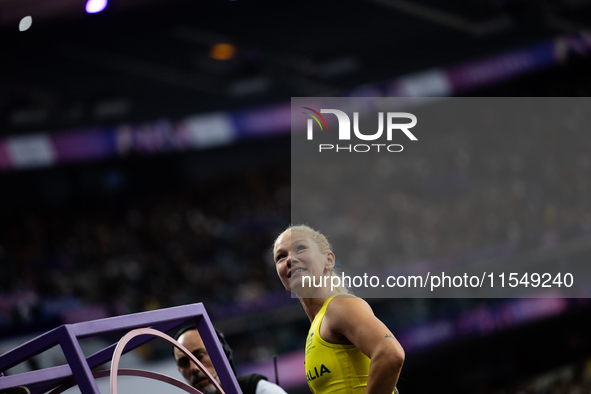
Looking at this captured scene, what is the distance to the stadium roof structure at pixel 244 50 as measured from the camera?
1480cm

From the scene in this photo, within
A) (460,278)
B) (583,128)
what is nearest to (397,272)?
(460,278)

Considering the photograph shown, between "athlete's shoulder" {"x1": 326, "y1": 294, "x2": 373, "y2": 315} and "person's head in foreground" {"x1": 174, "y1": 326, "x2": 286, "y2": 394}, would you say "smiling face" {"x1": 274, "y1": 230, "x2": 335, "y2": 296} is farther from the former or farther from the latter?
"person's head in foreground" {"x1": 174, "y1": 326, "x2": 286, "y2": 394}

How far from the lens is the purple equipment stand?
1.21 m

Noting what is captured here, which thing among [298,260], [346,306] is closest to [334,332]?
[346,306]

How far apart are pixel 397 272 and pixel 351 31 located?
14.8m

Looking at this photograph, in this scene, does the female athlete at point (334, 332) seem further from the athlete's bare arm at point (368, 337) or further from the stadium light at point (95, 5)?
the stadium light at point (95, 5)

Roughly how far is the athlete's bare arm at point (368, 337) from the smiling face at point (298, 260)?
0.46 feet

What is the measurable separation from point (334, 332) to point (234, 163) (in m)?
15.8

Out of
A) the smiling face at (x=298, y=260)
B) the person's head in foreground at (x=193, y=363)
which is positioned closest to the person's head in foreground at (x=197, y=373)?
the person's head in foreground at (x=193, y=363)

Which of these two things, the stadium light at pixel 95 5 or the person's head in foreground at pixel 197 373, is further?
the stadium light at pixel 95 5

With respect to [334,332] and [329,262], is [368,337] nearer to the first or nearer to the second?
[334,332]

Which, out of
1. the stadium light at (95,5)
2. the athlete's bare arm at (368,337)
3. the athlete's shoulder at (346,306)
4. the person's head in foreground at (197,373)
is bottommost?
the person's head in foreground at (197,373)

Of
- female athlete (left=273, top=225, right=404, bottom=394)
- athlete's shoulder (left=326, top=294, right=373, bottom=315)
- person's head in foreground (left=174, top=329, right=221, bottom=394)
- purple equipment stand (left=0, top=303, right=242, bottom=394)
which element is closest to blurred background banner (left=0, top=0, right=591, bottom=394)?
person's head in foreground (left=174, top=329, right=221, bottom=394)

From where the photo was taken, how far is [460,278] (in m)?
2.96
